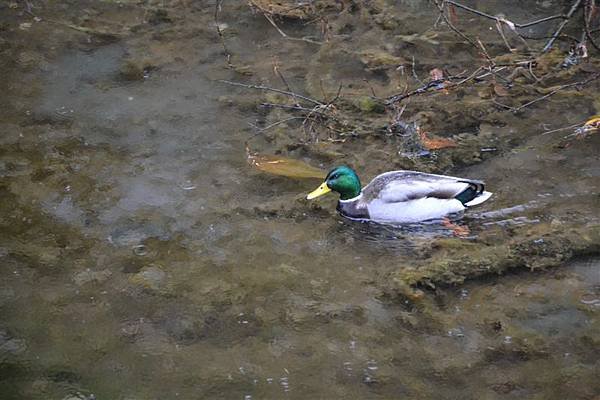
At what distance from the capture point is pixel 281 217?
5184mm

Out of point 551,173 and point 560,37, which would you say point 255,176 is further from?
point 560,37

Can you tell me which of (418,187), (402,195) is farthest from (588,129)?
(402,195)

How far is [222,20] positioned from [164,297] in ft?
11.8

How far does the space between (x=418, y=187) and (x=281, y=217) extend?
88 centimetres

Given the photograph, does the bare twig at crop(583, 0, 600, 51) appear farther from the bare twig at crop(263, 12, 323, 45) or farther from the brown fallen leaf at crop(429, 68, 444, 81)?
the bare twig at crop(263, 12, 323, 45)

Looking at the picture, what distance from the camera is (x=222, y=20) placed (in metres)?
7.46

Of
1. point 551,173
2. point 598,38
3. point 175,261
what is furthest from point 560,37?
point 175,261

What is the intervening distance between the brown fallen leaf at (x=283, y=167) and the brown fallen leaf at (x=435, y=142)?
0.77m

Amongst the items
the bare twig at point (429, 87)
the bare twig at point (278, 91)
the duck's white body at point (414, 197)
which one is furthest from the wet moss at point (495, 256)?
the bare twig at point (278, 91)

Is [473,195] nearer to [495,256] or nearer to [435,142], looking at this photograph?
[495,256]

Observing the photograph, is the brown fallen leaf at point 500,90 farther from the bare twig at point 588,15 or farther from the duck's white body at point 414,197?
the duck's white body at point 414,197

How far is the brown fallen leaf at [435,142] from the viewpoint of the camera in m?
5.71

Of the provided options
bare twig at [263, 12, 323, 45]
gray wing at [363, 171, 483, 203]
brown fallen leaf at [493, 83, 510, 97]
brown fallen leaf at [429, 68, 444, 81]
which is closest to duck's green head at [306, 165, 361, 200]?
gray wing at [363, 171, 483, 203]

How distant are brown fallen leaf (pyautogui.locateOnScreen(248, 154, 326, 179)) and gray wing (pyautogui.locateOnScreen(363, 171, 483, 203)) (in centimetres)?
58
